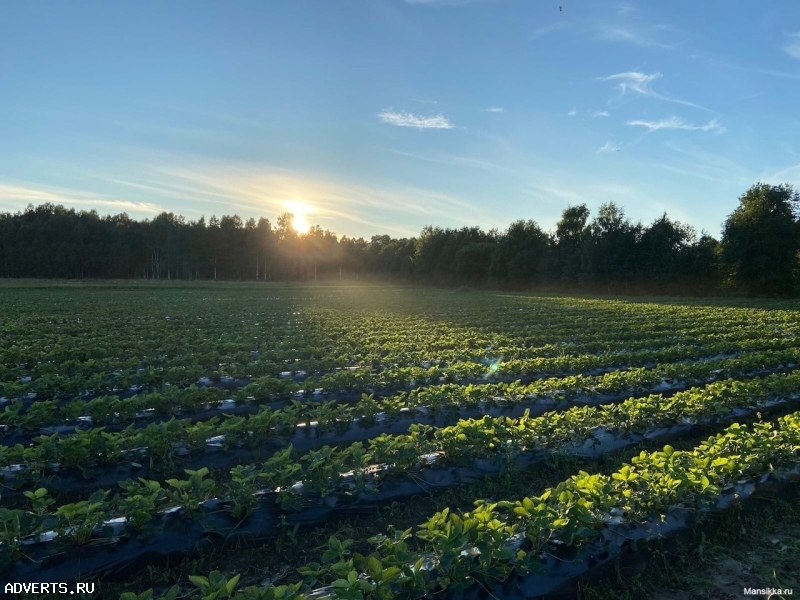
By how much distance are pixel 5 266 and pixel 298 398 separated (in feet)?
272

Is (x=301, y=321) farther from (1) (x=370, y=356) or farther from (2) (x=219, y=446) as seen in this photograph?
(2) (x=219, y=446)

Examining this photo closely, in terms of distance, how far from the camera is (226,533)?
3736mm

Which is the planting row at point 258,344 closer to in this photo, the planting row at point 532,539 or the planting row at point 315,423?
the planting row at point 315,423

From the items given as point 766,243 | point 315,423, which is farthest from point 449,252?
point 315,423

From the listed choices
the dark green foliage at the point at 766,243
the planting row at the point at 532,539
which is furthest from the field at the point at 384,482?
the dark green foliage at the point at 766,243

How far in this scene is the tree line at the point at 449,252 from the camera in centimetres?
4069

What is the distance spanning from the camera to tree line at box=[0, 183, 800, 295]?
4069cm

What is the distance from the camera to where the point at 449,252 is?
260 feet

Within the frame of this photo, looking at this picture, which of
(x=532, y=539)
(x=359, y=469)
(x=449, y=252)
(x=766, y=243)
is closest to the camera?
(x=532, y=539)

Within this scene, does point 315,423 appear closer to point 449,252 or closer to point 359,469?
point 359,469

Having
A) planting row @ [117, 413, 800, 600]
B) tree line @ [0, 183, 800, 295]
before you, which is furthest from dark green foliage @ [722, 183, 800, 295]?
planting row @ [117, 413, 800, 600]

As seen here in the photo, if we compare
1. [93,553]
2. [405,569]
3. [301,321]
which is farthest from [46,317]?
[405,569]

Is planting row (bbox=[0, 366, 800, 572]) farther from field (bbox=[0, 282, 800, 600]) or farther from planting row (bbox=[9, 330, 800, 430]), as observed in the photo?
planting row (bbox=[9, 330, 800, 430])

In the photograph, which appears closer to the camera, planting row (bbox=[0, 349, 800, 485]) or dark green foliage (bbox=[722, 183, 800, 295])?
planting row (bbox=[0, 349, 800, 485])
